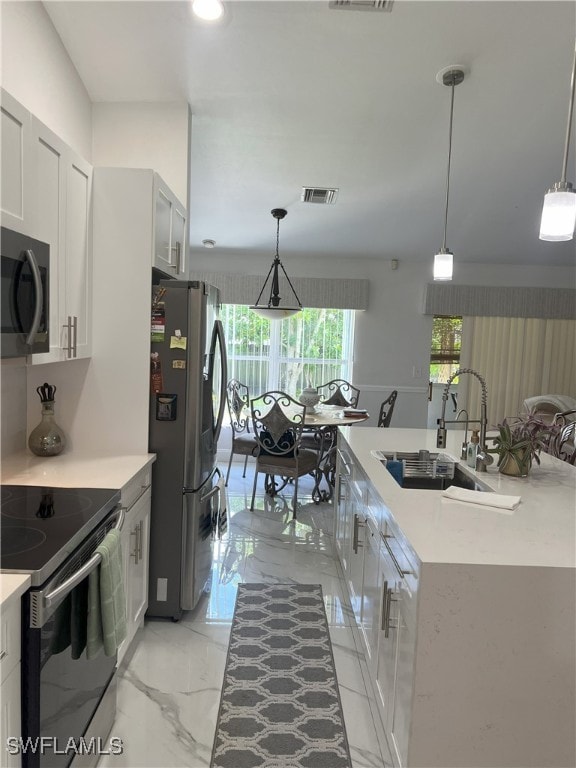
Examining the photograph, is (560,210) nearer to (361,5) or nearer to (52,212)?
(361,5)

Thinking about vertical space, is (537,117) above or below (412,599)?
above

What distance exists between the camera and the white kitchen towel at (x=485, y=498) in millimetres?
1863

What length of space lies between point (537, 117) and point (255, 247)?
3.19m

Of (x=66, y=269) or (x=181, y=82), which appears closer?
(x=66, y=269)

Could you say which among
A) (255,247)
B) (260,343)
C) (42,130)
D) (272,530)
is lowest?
(272,530)

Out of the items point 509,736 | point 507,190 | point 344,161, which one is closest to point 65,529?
point 509,736

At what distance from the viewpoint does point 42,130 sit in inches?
73.5

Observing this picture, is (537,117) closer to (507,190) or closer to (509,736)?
(507,190)

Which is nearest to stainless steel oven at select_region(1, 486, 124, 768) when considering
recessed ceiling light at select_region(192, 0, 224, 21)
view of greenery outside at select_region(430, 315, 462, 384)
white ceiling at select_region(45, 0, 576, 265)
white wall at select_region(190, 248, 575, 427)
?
recessed ceiling light at select_region(192, 0, 224, 21)

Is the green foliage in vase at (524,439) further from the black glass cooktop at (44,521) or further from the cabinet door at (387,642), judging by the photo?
the black glass cooktop at (44,521)

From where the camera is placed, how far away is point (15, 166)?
5.47 feet

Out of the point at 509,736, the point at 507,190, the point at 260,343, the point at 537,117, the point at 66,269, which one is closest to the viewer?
the point at 509,736

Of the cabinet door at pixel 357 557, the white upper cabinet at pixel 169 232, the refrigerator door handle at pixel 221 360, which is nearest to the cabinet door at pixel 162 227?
the white upper cabinet at pixel 169 232

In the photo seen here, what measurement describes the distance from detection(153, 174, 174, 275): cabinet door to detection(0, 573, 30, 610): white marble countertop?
1645 millimetres
